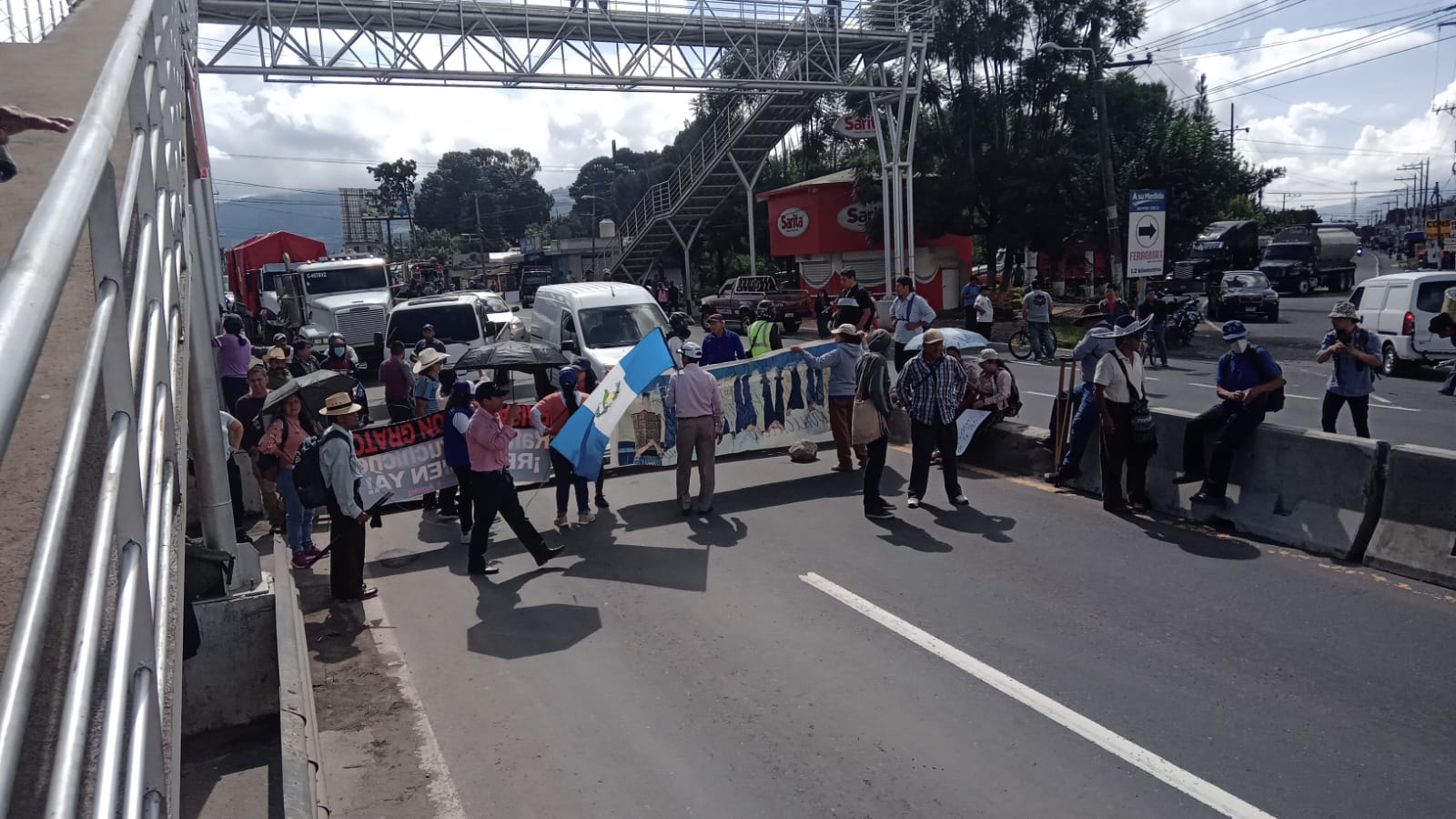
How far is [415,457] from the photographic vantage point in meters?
9.91

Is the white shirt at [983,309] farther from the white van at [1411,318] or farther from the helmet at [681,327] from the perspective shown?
the helmet at [681,327]

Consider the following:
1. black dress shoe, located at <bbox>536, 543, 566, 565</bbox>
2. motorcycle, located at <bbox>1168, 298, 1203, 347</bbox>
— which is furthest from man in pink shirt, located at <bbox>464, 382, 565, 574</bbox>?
motorcycle, located at <bbox>1168, 298, 1203, 347</bbox>

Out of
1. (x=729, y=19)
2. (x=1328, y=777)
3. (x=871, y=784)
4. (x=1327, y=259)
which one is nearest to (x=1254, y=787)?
(x=1328, y=777)

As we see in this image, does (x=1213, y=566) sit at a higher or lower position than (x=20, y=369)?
lower

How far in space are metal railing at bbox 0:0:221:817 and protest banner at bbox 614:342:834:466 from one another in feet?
23.9

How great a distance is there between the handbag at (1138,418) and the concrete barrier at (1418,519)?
1.90 metres

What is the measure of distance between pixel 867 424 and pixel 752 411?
2280 mm

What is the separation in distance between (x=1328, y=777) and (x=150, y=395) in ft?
16.5

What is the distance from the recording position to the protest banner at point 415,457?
9661 millimetres

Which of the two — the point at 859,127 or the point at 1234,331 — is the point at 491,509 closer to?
the point at 1234,331

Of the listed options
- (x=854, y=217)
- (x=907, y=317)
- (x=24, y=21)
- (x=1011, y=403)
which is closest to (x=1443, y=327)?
(x=907, y=317)

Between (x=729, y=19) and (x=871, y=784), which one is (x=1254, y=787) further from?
(x=729, y=19)

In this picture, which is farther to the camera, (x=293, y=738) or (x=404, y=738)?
(x=404, y=738)

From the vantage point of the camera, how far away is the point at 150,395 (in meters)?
2.97
